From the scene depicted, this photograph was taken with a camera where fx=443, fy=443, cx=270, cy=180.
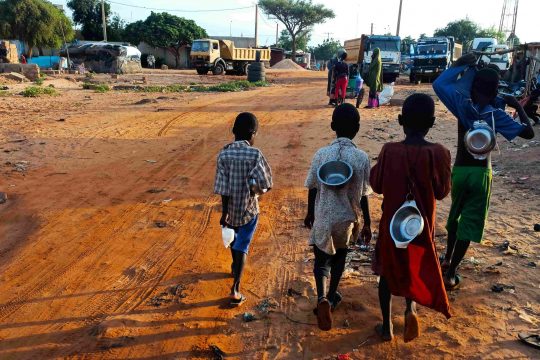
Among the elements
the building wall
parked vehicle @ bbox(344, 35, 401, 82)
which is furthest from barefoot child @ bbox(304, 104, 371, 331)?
the building wall

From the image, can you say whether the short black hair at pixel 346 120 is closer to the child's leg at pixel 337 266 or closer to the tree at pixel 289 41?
the child's leg at pixel 337 266

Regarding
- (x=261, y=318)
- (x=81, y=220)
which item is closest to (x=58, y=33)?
(x=81, y=220)

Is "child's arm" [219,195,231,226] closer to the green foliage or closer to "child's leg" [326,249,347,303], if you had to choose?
"child's leg" [326,249,347,303]

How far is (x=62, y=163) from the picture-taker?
734 cm

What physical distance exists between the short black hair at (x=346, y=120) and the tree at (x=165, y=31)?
149 ft

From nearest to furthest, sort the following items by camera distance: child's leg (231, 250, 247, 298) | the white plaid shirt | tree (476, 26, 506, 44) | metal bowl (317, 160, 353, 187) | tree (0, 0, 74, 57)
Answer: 1. metal bowl (317, 160, 353, 187)
2. the white plaid shirt
3. child's leg (231, 250, 247, 298)
4. tree (0, 0, 74, 57)
5. tree (476, 26, 506, 44)

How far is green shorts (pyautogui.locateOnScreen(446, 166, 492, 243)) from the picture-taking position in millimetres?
3332

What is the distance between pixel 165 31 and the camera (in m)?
44.7

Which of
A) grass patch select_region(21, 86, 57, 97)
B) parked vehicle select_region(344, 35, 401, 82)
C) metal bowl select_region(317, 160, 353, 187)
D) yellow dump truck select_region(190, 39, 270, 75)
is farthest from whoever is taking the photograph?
yellow dump truck select_region(190, 39, 270, 75)

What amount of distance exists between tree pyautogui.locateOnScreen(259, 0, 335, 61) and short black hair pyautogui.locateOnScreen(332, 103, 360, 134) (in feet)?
189

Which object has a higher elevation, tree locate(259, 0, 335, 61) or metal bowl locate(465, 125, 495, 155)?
tree locate(259, 0, 335, 61)

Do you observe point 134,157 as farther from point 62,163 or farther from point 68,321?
point 68,321

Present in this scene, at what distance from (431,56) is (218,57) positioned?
14.0 m

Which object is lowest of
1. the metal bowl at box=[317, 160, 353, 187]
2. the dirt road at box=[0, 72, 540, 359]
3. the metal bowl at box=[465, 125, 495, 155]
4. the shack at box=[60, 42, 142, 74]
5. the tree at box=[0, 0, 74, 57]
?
the dirt road at box=[0, 72, 540, 359]
